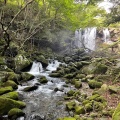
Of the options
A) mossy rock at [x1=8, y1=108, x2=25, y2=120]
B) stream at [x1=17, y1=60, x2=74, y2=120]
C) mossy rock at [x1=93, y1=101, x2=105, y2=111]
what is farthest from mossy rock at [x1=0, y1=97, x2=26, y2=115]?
mossy rock at [x1=93, y1=101, x2=105, y2=111]

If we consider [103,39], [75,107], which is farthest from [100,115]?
[103,39]

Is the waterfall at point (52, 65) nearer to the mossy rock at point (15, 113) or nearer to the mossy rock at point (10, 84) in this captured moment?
the mossy rock at point (10, 84)

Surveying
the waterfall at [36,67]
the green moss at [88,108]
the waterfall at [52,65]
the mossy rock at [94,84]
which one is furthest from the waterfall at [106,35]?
the green moss at [88,108]

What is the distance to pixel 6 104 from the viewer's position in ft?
24.3

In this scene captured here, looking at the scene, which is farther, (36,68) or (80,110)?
(36,68)

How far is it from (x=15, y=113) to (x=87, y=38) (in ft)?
90.1

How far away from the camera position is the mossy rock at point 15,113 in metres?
7.07

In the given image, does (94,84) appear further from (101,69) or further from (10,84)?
(10,84)

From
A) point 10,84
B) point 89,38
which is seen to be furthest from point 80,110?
point 89,38

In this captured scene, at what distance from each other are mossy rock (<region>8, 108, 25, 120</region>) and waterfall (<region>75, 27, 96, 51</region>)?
84.0 feet

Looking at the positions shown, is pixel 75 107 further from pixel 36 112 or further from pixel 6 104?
pixel 6 104

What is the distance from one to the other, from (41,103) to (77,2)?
19.5 m

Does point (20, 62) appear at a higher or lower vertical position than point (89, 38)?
lower

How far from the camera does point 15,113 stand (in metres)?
7.20
